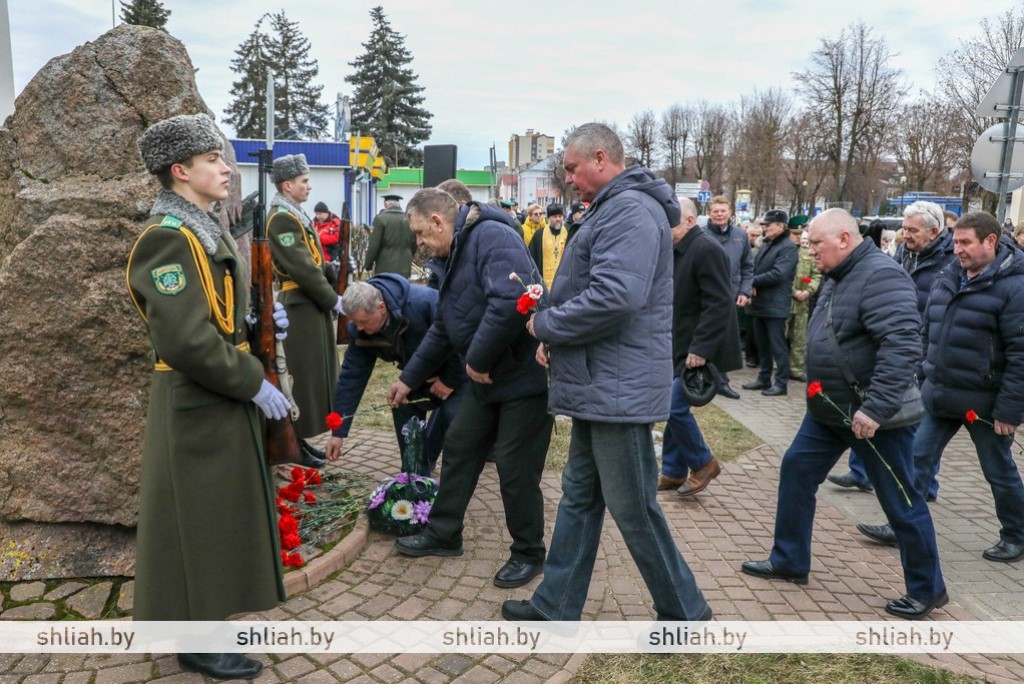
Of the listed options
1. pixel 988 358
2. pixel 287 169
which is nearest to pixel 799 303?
pixel 988 358

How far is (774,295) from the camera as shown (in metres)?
9.66

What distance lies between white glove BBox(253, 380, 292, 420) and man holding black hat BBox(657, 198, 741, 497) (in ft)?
9.37

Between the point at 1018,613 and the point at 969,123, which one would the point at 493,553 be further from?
the point at 969,123

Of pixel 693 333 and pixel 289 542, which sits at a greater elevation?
pixel 693 333

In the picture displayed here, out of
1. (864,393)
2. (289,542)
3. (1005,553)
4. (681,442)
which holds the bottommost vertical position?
(1005,553)

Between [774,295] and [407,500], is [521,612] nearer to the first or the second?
[407,500]

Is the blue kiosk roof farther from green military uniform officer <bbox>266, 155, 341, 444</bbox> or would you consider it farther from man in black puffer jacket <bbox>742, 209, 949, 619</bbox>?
Result: man in black puffer jacket <bbox>742, 209, 949, 619</bbox>

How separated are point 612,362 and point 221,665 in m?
2.02

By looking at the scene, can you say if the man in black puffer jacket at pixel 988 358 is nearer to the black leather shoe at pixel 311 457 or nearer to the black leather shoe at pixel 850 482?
the black leather shoe at pixel 850 482

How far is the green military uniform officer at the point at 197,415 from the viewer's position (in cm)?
299

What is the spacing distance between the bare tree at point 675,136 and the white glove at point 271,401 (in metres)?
67.4

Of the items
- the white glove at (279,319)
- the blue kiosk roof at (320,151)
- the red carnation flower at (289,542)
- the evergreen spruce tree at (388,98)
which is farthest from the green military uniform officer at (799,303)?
the evergreen spruce tree at (388,98)

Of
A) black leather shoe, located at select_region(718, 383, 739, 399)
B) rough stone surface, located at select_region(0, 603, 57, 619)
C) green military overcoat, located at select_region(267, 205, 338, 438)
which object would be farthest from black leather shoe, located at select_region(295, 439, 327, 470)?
black leather shoe, located at select_region(718, 383, 739, 399)

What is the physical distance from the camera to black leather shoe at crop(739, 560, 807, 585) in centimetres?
441
